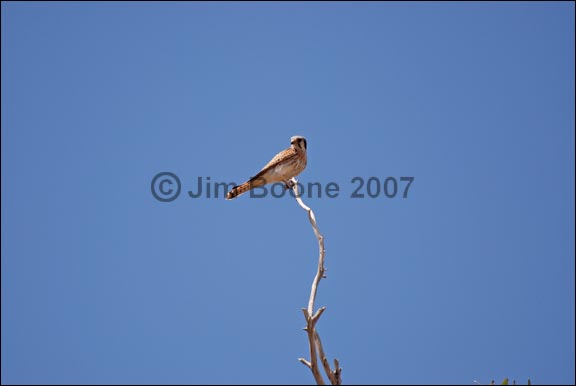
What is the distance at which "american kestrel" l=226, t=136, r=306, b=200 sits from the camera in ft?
32.9

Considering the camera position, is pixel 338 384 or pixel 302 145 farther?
pixel 302 145

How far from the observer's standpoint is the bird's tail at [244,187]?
32.7 feet

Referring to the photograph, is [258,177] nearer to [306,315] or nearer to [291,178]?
[291,178]

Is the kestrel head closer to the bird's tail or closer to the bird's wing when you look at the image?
the bird's wing

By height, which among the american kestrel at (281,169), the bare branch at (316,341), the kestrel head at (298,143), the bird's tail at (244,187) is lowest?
the bare branch at (316,341)

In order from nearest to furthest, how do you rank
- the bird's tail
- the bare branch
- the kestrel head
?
the bare branch, the bird's tail, the kestrel head

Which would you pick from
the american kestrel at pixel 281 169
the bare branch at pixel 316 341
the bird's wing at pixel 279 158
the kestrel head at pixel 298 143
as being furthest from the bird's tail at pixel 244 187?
the bare branch at pixel 316 341

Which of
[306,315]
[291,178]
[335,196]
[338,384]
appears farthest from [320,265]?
[291,178]

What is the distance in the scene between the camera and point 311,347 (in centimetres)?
666

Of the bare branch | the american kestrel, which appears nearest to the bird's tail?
the american kestrel

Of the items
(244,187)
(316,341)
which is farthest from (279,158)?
(316,341)

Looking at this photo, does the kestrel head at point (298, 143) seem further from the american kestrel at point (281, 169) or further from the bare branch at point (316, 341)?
the bare branch at point (316, 341)

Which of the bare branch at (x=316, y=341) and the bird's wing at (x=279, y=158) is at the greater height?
the bird's wing at (x=279, y=158)

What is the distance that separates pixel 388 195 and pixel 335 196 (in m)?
0.80
